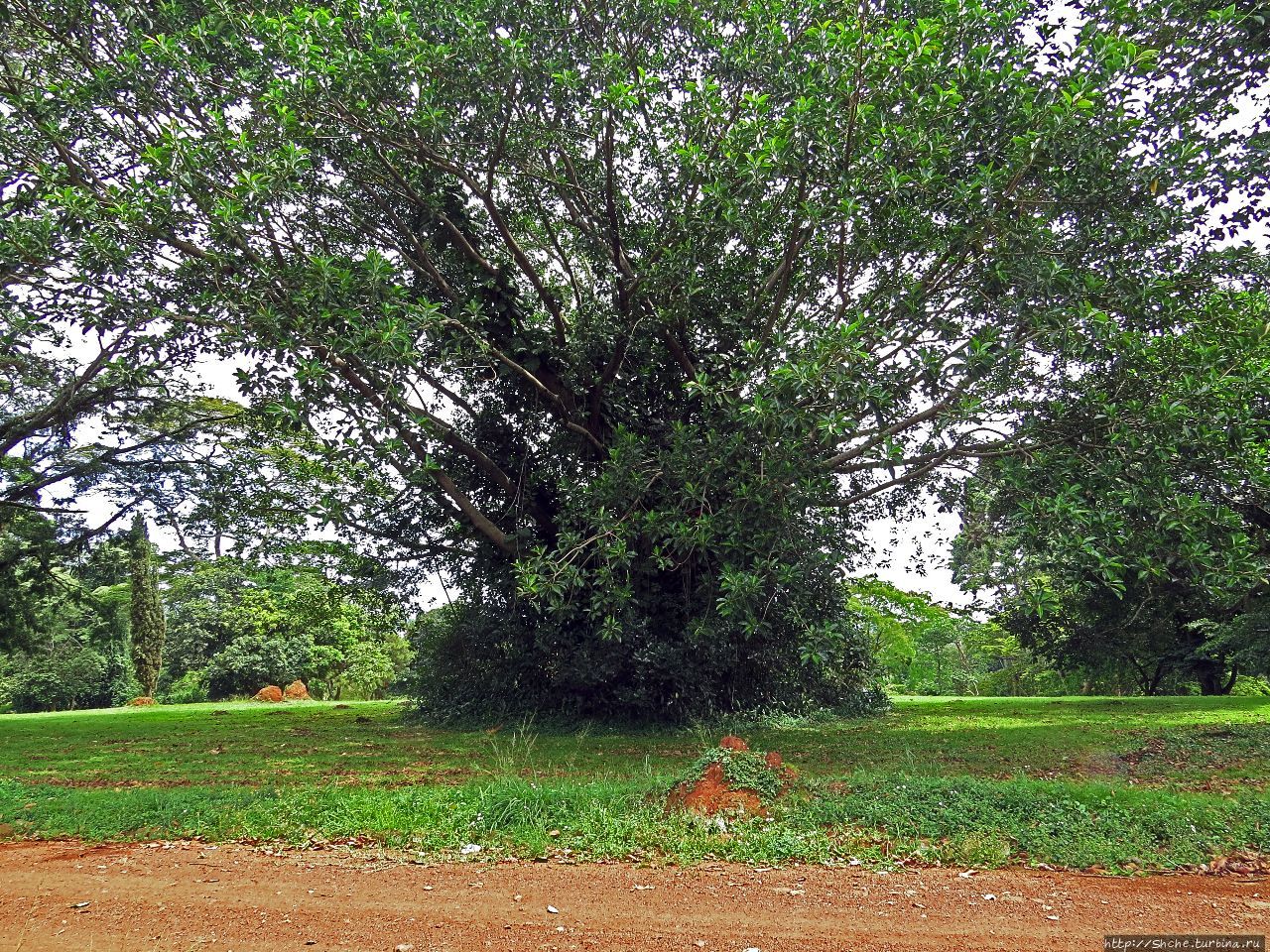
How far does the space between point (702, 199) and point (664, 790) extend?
21.8ft

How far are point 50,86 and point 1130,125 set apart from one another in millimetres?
11018

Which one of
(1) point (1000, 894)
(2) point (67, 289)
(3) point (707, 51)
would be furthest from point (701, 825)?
(2) point (67, 289)

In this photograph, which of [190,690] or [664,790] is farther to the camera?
[190,690]

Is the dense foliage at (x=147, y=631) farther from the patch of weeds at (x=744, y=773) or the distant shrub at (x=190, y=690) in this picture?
the patch of weeds at (x=744, y=773)

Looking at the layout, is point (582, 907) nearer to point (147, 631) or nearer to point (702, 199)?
point (702, 199)

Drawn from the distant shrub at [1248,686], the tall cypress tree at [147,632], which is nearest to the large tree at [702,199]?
the distant shrub at [1248,686]

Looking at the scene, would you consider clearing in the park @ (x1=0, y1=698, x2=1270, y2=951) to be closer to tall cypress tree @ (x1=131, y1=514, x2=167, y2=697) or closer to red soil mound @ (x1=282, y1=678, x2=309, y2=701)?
red soil mound @ (x1=282, y1=678, x2=309, y2=701)

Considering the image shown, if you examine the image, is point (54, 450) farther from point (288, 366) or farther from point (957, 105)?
point (957, 105)

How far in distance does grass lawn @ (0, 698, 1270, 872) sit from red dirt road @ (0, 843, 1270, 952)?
37 cm

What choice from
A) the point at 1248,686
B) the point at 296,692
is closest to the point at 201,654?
the point at 296,692

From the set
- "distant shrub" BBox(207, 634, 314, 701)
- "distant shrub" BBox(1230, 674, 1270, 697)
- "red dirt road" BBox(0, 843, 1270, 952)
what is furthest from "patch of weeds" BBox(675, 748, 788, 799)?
"distant shrub" BBox(207, 634, 314, 701)

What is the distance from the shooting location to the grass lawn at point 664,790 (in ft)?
16.3

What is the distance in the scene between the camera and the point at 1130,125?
722cm

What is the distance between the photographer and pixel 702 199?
9234mm
